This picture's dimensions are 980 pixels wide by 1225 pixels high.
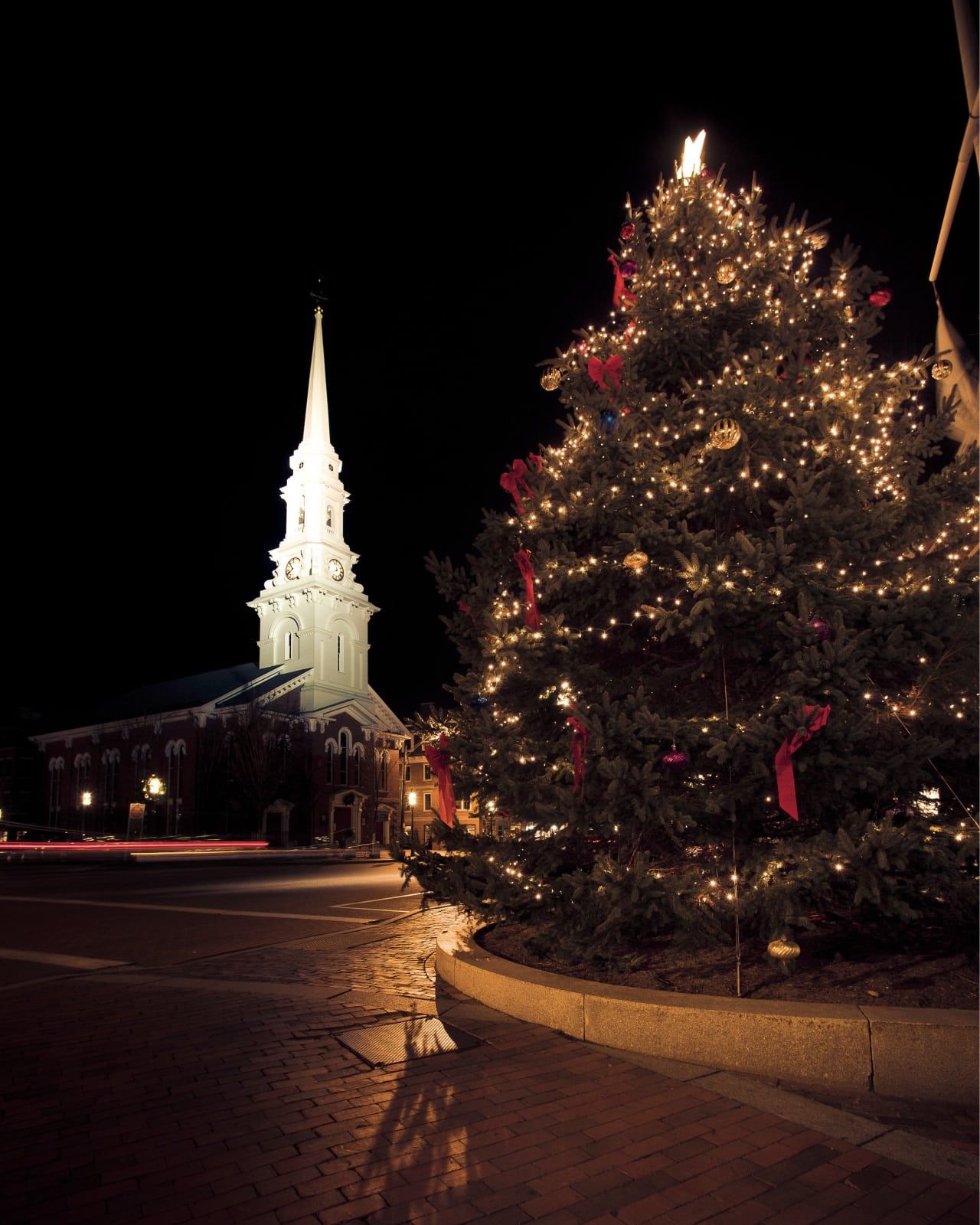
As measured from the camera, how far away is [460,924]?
10.9 m

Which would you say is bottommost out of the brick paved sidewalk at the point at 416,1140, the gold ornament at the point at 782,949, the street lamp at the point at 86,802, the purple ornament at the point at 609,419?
the street lamp at the point at 86,802

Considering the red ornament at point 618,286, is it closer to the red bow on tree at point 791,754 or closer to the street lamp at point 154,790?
the red bow on tree at point 791,754

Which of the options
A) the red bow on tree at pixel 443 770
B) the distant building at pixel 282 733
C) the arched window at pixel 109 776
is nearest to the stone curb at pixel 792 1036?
the red bow on tree at pixel 443 770

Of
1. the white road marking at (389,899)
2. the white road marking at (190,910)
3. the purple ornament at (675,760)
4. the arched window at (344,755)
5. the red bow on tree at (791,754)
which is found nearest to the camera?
the red bow on tree at (791,754)

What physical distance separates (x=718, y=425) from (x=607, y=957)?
4.08m

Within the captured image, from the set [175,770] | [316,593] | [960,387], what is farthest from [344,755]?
[960,387]

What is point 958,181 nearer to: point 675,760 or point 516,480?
point 516,480

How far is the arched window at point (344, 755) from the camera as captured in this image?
53.2m

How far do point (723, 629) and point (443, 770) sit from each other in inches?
111

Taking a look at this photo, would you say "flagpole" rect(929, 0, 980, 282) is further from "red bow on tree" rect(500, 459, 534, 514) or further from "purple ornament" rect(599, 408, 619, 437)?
"red bow on tree" rect(500, 459, 534, 514)

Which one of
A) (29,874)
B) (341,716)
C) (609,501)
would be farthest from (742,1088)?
(341,716)

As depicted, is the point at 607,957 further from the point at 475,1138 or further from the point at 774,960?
the point at 475,1138

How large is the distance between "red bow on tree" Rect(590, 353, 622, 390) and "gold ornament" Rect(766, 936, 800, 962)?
4.77 m

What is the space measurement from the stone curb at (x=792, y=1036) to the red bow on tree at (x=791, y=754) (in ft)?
3.95
